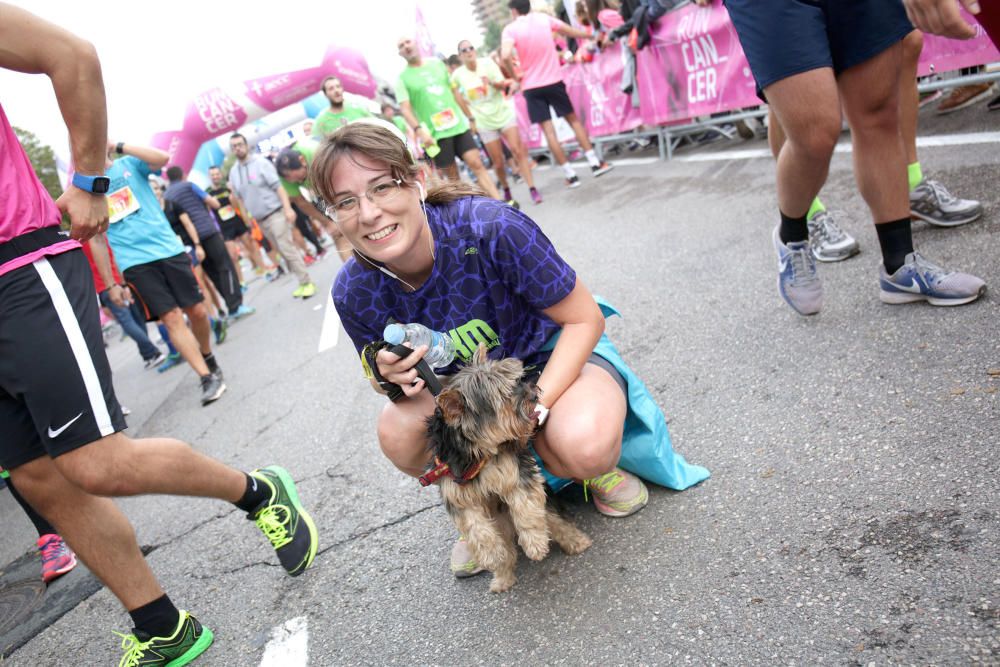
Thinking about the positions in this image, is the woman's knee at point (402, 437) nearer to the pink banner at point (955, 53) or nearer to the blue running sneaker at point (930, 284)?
the blue running sneaker at point (930, 284)

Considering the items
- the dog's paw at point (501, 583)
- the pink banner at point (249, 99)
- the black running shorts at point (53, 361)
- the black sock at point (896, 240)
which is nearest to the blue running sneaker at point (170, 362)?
the black running shorts at point (53, 361)

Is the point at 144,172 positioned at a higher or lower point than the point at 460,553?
higher

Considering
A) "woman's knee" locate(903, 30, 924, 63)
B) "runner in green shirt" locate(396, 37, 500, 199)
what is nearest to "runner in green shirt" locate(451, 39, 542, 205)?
"runner in green shirt" locate(396, 37, 500, 199)

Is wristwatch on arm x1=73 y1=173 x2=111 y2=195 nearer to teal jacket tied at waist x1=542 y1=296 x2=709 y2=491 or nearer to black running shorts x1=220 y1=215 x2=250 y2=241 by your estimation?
teal jacket tied at waist x1=542 y1=296 x2=709 y2=491

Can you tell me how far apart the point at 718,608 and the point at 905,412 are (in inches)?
43.1

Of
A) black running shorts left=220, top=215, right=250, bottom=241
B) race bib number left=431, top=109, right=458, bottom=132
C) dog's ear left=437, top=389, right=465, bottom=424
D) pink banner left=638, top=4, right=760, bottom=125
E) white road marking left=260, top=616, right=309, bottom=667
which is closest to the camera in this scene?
dog's ear left=437, top=389, right=465, bottom=424

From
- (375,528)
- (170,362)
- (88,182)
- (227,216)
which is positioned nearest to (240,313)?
(170,362)

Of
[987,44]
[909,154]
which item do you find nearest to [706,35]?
[987,44]

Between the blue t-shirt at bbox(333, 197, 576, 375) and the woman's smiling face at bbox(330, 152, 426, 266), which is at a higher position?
the woman's smiling face at bbox(330, 152, 426, 266)

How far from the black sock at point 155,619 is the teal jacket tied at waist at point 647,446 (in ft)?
4.76

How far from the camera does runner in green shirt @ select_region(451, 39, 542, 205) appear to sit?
9.40 meters

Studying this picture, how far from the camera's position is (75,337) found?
7.08 feet

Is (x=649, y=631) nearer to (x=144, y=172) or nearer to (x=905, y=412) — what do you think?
(x=905, y=412)

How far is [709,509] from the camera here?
226 cm
